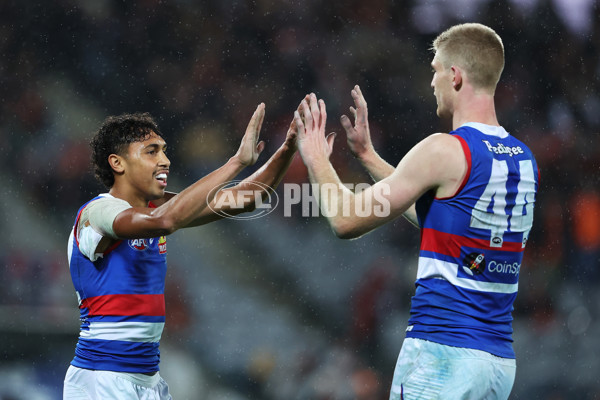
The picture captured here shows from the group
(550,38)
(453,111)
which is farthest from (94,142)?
(550,38)

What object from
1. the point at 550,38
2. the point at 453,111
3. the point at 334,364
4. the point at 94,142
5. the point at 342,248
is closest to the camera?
the point at 453,111

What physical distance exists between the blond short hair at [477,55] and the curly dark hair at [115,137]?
1421mm

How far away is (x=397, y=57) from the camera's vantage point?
677 cm

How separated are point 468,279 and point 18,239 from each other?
493 cm

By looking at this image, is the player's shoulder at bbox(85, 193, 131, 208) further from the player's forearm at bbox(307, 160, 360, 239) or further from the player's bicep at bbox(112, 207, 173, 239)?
the player's forearm at bbox(307, 160, 360, 239)

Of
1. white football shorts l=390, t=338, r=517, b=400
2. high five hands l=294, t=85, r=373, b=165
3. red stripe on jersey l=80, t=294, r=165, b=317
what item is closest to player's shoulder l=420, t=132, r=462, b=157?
high five hands l=294, t=85, r=373, b=165

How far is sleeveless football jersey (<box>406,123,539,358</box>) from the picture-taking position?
216 cm

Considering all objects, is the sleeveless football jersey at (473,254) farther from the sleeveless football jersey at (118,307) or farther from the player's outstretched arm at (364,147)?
the sleeveless football jersey at (118,307)

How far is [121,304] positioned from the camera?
9.20 feet

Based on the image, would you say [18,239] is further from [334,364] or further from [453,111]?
[453,111]

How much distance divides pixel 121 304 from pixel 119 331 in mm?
104

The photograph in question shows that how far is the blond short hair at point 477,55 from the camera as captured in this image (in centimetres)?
234

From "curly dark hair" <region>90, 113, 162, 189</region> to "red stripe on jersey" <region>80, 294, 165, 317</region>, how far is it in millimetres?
601

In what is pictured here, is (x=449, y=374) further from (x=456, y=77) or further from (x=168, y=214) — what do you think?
(x=168, y=214)
